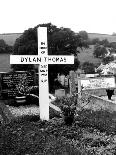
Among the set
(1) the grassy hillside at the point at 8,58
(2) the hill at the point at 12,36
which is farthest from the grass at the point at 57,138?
(2) the hill at the point at 12,36

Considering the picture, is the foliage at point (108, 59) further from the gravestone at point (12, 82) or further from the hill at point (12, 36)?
the gravestone at point (12, 82)

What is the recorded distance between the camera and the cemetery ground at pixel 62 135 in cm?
780

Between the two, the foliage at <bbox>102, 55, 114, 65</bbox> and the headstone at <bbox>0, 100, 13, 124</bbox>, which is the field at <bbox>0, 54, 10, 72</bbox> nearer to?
the foliage at <bbox>102, 55, 114, 65</bbox>

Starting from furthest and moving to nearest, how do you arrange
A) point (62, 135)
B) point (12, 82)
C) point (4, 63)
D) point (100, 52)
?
1. point (100, 52)
2. point (4, 63)
3. point (12, 82)
4. point (62, 135)

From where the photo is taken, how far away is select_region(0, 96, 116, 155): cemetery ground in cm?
780

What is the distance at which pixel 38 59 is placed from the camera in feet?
43.7

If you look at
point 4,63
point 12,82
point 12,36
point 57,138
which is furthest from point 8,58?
point 57,138

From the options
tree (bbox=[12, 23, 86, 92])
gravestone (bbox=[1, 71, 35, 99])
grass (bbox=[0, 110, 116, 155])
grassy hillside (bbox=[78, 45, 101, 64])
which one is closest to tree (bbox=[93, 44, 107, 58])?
grassy hillside (bbox=[78, 45, 101, 64])

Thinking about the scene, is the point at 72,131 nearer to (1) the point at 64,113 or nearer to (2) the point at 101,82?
(1) the point at 64,113

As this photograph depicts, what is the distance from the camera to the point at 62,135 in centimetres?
1020

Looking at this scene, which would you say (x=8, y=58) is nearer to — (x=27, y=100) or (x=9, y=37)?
(x=9, y=37)

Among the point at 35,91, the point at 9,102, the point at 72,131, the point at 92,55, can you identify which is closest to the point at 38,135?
the point at 72,131

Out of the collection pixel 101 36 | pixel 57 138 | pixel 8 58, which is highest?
pixel 101 36

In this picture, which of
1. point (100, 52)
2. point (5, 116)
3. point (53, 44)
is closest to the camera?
point (5, 116)
